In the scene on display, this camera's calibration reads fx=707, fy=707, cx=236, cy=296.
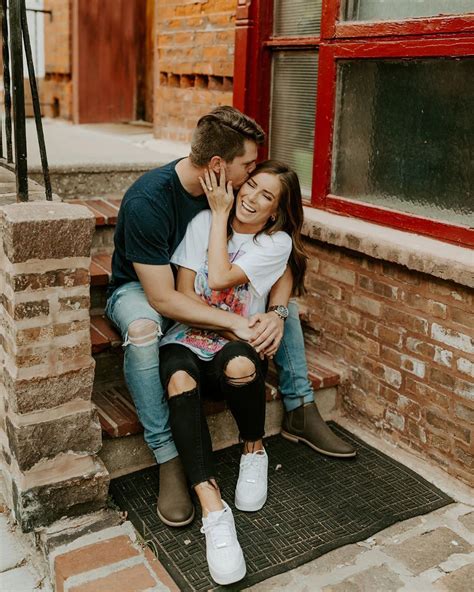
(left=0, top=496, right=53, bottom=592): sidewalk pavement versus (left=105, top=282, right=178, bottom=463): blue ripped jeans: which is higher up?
(left=105, top=282, right=178, bottom=463): blue ripped jeans

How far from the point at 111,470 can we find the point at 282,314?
100cm

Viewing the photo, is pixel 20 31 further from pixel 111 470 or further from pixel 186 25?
pixel 186 25

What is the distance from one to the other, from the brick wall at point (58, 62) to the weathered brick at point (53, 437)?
15.4 feet

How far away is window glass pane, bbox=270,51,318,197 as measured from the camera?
148 inches

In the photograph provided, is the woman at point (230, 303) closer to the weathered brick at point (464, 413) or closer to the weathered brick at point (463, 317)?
the weathered brick at point (463, 317)

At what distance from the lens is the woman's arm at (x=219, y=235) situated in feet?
9.43

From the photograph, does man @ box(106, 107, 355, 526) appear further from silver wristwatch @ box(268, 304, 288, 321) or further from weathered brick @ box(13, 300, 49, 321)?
weathered brick @ box(13, 300, 49, 321)

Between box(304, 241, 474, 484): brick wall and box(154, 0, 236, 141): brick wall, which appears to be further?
box(154, 0, 236, 141): brick wall

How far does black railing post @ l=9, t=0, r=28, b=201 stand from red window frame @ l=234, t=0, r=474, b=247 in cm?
154

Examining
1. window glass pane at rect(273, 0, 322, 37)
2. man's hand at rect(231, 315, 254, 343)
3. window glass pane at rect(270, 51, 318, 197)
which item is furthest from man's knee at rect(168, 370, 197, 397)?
window glass pane at rect(273, 0, 322, 37)

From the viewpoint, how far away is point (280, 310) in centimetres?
311

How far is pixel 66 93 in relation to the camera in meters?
6.68

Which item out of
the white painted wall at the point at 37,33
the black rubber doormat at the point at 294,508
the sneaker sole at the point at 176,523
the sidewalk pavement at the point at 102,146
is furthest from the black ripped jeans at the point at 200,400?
the white painted wall at the point at 37,33

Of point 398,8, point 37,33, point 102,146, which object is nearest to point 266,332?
point 398,8
